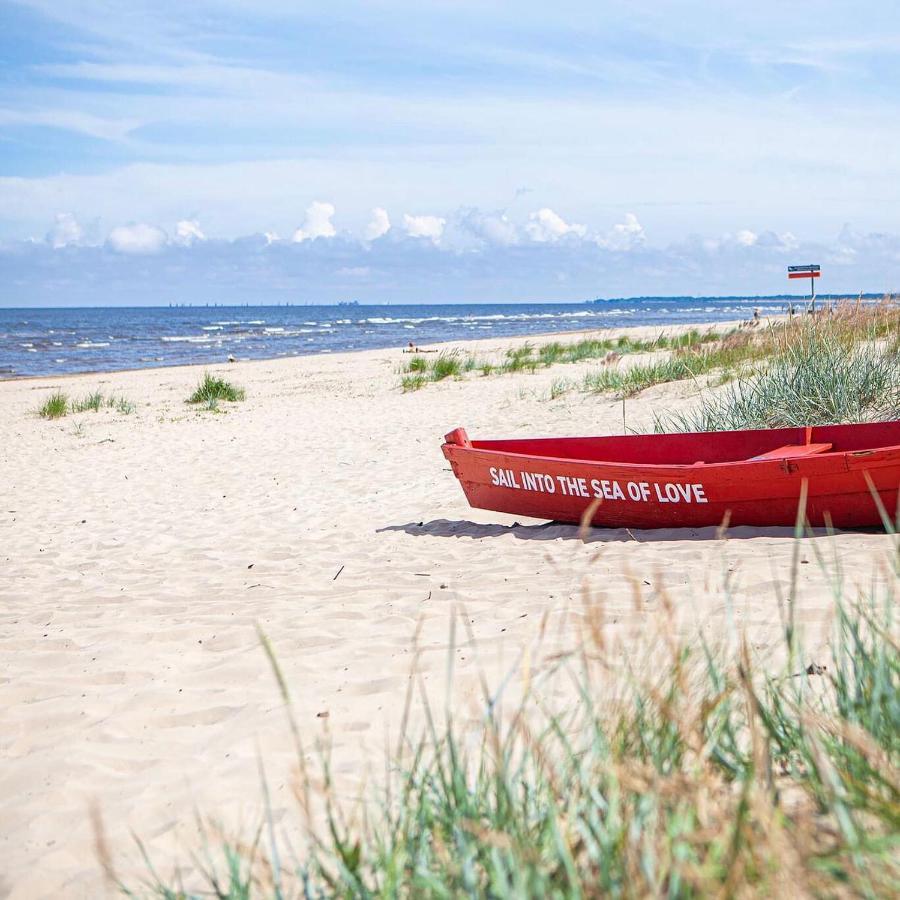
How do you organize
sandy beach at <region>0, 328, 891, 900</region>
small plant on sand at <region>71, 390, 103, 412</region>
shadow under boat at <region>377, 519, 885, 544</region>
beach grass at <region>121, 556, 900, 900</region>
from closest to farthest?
1. beach grass at <region>121, 556, 900, 900</region>
2. sandy beach at <region>0, 328, 891, 900</region>
3. shadow under boat at <region>377, 519, 885, 544</region>
4. small plant on sand at <region>71, 390, 103, 412</region>

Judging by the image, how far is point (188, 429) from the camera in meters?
12.5

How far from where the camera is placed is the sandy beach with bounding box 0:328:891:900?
280 cm

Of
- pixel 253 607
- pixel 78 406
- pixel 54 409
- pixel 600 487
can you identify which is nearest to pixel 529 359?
pixel 78 406

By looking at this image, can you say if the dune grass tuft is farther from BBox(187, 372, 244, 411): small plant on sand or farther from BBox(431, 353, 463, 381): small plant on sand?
BBox(187, 372, 244, 411): small plant on sand

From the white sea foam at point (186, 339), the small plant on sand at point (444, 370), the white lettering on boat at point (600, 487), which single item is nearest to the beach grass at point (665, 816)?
the white lettering on boat at point (600, 487)

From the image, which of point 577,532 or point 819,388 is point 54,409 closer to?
point 577,532

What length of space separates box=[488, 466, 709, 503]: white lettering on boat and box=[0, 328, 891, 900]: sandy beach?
23 centimetres

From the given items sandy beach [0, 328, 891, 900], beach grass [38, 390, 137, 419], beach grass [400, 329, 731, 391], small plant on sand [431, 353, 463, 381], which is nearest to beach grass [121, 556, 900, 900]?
sandy beach [0, 328, 891, 900]

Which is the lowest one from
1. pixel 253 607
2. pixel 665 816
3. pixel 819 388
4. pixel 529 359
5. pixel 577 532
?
pixel 253 607

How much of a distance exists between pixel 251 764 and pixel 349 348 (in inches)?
1366

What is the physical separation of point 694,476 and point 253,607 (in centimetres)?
256

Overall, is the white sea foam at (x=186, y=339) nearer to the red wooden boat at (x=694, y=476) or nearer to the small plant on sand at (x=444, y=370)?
the small plant on sand at (x=444, y=370)

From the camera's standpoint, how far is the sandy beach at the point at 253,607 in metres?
2.80

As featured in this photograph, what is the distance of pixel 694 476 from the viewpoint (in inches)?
209
